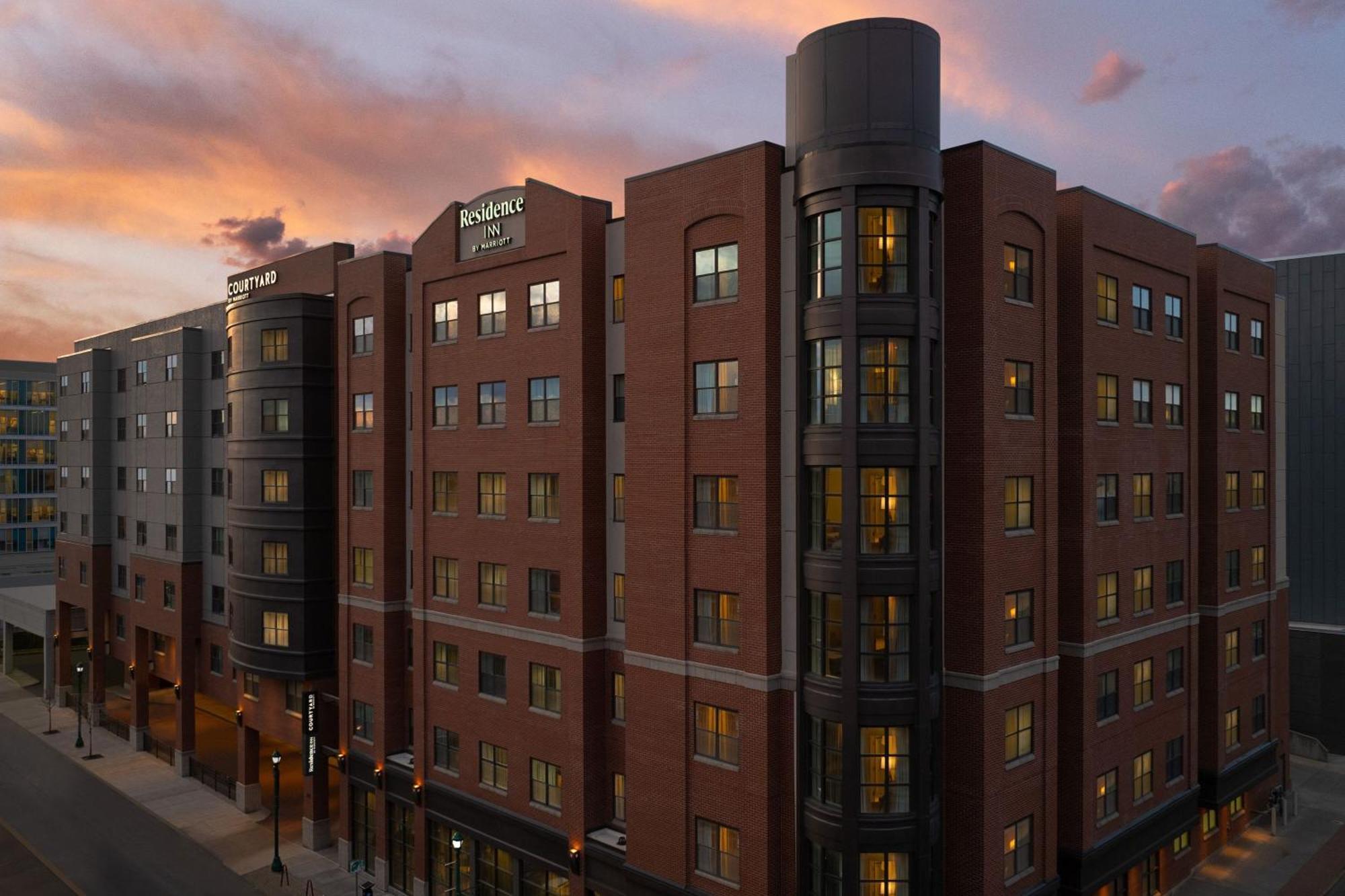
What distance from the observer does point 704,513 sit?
29719mm

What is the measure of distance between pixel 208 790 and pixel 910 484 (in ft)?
154

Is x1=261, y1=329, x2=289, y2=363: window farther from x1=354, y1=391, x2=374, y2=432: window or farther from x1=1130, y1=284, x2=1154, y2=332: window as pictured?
x1=1130, y1=284, x2=1154, y2=332: window

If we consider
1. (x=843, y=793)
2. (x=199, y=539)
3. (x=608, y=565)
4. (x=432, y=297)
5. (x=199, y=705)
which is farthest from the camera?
(x=199, y=705)

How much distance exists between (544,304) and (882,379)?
1465 cm

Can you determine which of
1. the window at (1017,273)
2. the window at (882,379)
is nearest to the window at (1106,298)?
the window at (1017,273)

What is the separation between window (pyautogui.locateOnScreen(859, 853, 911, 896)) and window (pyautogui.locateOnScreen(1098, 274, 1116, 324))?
68.3 ft

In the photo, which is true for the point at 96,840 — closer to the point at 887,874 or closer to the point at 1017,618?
the point at 887,874

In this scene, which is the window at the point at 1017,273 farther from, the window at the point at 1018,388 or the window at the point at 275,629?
the window at the point at 275,629

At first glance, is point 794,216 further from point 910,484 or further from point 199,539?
point 199,539

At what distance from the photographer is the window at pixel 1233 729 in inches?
1636

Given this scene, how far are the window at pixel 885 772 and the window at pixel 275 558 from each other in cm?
3140

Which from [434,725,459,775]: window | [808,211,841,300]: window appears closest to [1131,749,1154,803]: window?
[808,211,841,300]: window

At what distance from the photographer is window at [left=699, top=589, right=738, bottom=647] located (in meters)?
29.0

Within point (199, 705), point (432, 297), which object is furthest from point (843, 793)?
point (199, 705)
